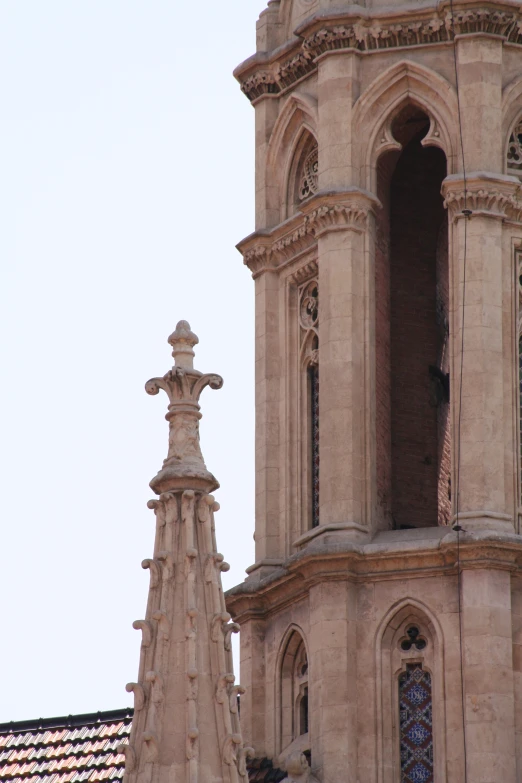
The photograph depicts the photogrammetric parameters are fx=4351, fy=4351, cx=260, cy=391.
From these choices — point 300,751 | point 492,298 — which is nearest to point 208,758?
point 300,751

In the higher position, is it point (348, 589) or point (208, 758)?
point (348, 589)

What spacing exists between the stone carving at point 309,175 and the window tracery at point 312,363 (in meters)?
1.22

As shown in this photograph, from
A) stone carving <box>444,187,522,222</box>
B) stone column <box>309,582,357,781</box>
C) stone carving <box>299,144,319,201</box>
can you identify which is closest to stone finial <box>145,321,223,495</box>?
stone column <box>309,582,357,781</box>

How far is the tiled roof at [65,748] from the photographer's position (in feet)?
171

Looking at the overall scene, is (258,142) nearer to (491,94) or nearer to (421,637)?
(491,94)

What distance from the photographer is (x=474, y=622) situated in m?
49.1

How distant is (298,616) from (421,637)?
160 cm

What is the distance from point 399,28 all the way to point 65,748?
31.7 ft

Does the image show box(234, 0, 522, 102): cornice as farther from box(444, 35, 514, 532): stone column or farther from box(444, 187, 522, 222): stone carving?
box(444, 187, 522, 222): stone carving

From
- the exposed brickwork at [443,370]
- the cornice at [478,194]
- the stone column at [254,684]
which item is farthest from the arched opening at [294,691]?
the cornice at [478,194]

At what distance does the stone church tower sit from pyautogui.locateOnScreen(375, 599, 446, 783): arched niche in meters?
0.03

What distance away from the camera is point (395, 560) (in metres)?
49.7

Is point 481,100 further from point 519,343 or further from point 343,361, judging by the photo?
point 343,361

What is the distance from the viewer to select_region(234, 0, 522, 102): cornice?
5156 cm
